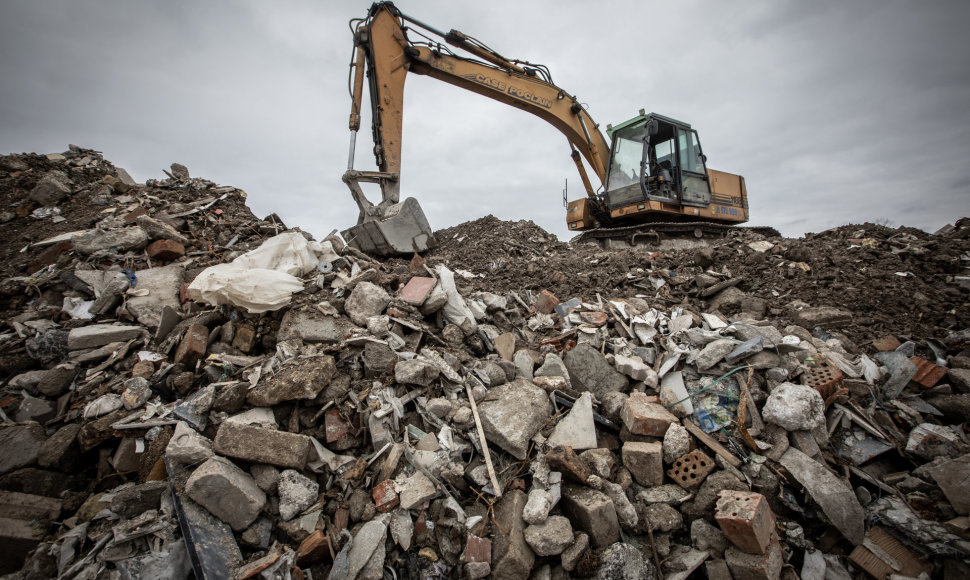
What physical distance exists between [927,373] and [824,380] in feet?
3.71

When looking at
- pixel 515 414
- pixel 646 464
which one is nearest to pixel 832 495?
pixel 646 464

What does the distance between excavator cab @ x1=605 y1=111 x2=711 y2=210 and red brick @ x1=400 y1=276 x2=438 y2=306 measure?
5459mm

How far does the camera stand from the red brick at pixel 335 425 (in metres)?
2.46

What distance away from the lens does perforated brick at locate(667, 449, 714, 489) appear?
2.54 m

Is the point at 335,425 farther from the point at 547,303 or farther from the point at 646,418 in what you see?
the point at 547,303

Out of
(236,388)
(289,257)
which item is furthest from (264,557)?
(289,257)

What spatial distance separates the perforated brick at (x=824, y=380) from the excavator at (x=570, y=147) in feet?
15.7

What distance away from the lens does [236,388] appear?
247 cm

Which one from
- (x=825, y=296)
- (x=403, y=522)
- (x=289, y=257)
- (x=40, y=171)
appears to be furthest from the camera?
(x=40, y=171)

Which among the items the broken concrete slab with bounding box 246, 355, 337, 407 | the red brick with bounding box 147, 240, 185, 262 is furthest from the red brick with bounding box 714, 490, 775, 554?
the red brick with bounding box 147, 240, 185, 262

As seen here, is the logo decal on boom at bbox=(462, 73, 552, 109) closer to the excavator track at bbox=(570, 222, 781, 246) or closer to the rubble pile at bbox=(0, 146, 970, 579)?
the excavator track at bbox=(570, 222, 781, 246)

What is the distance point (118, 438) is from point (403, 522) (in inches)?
82.5

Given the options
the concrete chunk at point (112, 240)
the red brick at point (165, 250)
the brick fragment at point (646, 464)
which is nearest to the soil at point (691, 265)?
the red brick at point (165, 250)

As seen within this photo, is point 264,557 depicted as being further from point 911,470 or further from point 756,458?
point 911,470
